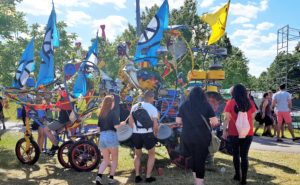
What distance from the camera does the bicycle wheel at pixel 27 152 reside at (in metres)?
8.36

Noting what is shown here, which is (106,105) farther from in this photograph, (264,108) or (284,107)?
(264,108)

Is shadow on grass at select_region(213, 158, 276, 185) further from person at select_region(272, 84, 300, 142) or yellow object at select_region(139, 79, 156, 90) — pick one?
person at select_region(272, 84, 300, 142)

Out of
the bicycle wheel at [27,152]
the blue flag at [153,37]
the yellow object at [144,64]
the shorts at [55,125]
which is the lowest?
the bicycle wheel at [27,152]

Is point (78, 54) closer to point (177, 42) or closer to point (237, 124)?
point (177, 42)

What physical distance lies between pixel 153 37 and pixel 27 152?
12.9 ft

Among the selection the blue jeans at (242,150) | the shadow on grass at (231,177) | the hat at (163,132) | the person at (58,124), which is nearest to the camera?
the blue jeans at (242,150)

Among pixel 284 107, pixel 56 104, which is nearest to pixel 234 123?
pixel 56 104

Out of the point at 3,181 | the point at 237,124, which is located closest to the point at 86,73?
the point at 3,181

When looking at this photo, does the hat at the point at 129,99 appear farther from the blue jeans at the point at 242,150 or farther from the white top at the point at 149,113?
the blue jeans at the point at 242,150

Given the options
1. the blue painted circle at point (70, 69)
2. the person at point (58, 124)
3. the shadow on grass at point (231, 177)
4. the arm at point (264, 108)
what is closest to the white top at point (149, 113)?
the shadow on grass at point (231, 177)

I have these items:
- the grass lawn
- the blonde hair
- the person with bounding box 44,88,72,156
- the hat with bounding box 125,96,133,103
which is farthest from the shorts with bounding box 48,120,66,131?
the blonde hair

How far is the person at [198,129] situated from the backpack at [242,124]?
2.86ft

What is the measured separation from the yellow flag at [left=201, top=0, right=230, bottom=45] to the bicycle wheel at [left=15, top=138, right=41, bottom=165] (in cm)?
484

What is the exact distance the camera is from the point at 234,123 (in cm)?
654
